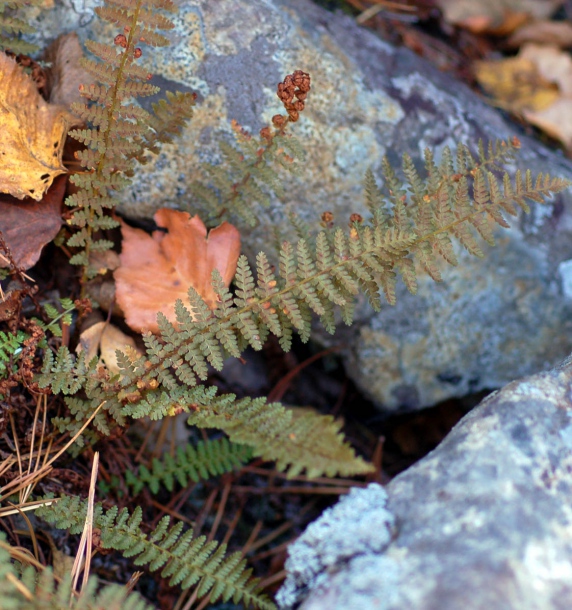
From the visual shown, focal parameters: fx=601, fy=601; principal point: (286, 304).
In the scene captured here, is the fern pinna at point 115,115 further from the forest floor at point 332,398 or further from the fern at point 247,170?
the forest floor at point 332,398

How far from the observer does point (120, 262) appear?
9.33 ft

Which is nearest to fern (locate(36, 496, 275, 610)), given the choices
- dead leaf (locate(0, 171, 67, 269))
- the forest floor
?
the forest floor

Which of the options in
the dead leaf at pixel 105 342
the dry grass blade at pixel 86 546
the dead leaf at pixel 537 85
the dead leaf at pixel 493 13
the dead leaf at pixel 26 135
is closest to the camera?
the dry grass blade at pixel 86 546

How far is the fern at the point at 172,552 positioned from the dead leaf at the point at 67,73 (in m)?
1.75

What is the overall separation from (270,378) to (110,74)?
196cm

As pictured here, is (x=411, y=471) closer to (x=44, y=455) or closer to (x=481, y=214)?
(x=481, y=214)

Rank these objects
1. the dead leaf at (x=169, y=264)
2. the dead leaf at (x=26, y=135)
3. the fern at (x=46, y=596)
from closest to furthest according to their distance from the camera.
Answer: the fern at (x=46, y=596) → the dead leaf at (x=26, y=135) → the dead leaf at (x=169, y=264)

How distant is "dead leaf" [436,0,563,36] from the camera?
15.3 feet

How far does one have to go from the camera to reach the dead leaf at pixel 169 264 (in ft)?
9.10

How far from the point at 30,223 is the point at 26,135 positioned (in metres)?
0.37

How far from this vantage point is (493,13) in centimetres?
473

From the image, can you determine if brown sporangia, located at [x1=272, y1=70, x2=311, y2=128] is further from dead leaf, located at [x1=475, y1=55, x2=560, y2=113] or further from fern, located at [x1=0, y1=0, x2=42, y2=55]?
dead leaf, located at [x1=475, y1=55, x2=560, y2=113]

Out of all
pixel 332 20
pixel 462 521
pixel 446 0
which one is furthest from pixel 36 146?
pixel 446 0

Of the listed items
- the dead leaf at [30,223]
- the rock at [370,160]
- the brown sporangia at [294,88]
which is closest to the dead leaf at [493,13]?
the rock at [370,160]
